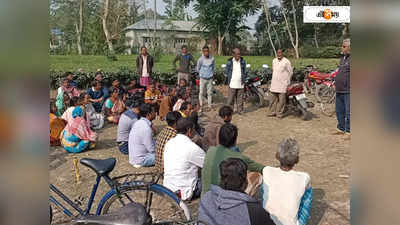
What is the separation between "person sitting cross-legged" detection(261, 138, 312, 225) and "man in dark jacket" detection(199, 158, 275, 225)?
562mm

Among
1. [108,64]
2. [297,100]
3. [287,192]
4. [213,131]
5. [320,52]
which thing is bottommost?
[287,192]

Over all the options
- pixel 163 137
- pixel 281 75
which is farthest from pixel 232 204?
pixel 281 75

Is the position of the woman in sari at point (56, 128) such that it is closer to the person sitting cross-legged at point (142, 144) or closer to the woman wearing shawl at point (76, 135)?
the woman wearing shawl at point (76, 135)

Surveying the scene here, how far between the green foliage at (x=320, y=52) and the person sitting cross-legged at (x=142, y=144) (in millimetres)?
21608

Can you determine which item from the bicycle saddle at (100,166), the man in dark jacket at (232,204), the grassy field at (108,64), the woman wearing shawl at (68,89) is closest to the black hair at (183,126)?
the bicycle saddle at (100,166)

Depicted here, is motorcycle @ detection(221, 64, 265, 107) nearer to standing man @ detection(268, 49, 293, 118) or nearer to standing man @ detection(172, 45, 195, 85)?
standing man @ detection(268, 49, 293, 118)

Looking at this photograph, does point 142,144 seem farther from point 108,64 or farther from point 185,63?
point 108,64

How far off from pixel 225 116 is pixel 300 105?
321 cm

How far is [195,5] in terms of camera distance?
2856 centimetres

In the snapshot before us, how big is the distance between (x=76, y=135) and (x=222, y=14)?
23.1m

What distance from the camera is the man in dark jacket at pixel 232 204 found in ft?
7.30

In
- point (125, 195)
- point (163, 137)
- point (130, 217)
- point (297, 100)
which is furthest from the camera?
point (297, 100)

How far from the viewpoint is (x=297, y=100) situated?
24.2ft

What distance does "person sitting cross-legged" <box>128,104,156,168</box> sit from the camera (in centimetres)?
462
